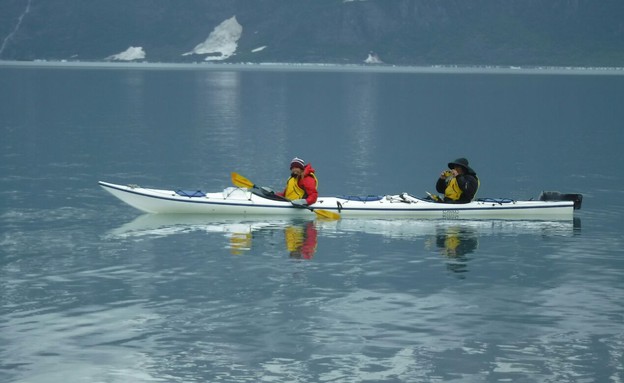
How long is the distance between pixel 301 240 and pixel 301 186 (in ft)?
12.7

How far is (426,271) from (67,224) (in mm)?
13060

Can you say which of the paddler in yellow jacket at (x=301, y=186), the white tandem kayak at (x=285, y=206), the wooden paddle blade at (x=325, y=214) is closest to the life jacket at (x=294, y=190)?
the paddler in yellow jacket at (x=301, y=186)

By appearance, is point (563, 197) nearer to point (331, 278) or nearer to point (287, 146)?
point (331, 278)

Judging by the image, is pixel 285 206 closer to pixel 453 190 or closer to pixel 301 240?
pixel 301 240

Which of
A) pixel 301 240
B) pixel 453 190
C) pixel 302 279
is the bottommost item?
pixel 302 279

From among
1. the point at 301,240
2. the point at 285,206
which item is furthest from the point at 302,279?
the point at 285,206

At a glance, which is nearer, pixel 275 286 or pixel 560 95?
pixel 275 286

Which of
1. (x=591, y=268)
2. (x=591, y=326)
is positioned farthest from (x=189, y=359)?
(x=591, y=268)

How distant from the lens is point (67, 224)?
124ft

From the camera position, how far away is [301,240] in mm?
34969

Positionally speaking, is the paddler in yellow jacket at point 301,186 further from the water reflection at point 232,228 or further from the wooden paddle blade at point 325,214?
the water reflection at point 232,228

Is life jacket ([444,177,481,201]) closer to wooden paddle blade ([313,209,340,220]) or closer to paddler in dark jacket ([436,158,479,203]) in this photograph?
paddler in dark jacket ([436,158,479,203])

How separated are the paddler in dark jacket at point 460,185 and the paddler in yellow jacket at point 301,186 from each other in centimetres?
437

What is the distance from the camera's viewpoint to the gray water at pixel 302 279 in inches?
879
